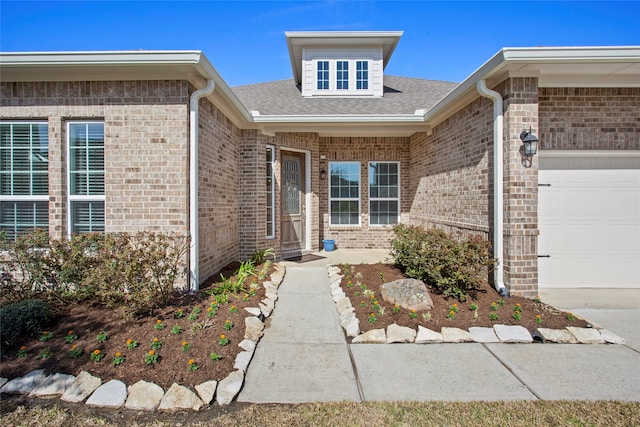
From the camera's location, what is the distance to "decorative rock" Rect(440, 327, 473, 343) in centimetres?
373

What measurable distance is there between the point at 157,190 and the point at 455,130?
5639mm

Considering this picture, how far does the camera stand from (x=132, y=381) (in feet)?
9.34

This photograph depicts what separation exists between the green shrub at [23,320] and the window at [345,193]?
6.94 meters

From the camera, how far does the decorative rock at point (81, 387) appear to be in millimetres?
2693

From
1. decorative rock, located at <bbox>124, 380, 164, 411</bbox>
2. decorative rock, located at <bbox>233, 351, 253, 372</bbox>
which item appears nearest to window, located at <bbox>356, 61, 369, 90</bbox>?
decorative rock, located at <bbox>233, 351, 253, 372</bbox>

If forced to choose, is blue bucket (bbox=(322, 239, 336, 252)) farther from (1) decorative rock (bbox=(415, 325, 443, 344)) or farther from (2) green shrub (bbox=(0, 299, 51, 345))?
(2) green shrub (bbox=(0, 299, 51, 345))

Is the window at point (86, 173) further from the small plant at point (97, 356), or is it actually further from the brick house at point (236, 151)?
the small plant at point (97, 356)

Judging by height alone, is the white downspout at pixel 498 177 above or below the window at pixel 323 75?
below

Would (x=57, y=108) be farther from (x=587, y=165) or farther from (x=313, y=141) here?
(x=587, y=165)

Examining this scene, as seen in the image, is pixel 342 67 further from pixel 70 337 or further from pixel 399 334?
pixel 70 337

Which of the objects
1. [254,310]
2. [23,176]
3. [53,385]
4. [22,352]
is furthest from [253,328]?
[23,176]

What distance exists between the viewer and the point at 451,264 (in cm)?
478

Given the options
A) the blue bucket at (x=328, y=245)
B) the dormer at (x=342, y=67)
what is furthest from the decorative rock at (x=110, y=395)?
the dormer at (x=342, y=67)

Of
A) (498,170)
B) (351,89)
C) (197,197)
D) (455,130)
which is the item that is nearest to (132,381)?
(197,197)
